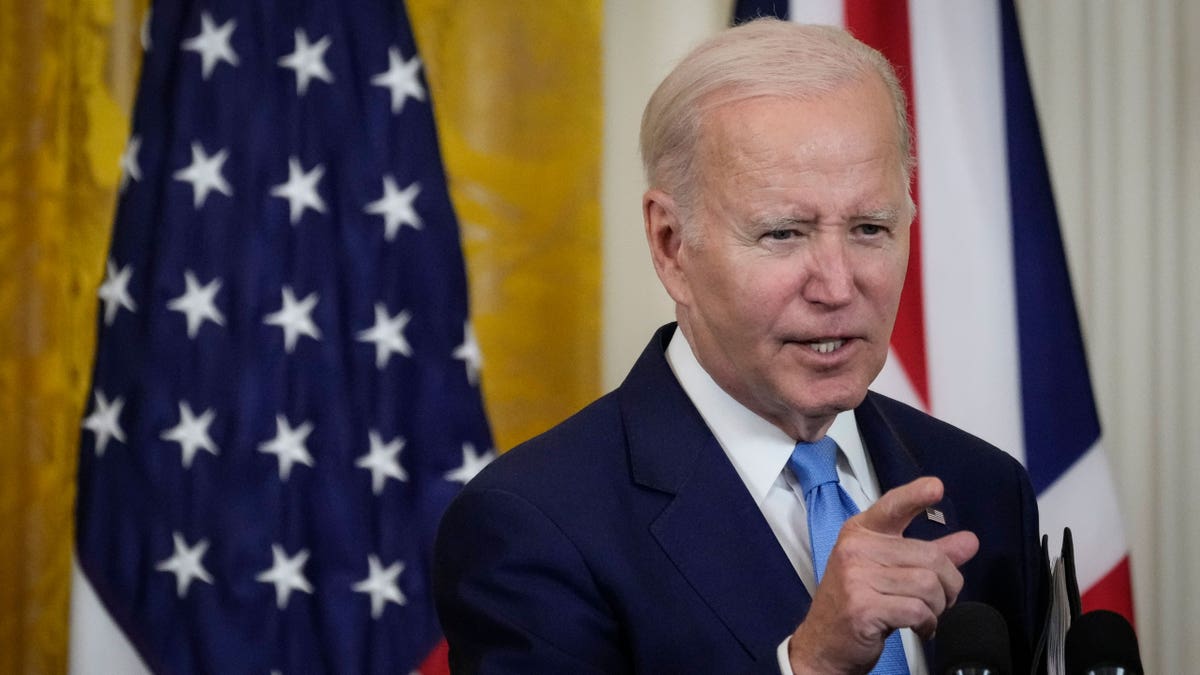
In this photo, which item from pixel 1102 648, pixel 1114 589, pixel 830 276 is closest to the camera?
pixel 1102 648

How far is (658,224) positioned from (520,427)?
1.58 metres

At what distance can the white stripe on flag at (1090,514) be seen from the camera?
3.23m

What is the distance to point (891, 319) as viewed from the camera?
175cm

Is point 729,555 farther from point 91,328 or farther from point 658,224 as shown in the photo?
point 91,328

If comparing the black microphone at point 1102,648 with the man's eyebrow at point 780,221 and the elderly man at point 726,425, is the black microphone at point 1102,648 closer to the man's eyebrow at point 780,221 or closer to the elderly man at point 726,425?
the elderly man at point 726,425

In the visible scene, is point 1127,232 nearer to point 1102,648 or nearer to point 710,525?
Result: point 710,525

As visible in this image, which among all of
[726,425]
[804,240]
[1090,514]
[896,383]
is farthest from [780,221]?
[1090,514]

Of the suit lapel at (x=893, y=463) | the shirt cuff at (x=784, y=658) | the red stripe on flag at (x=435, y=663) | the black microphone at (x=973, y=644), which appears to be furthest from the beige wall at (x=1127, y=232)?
the black microphone at (x=973, y=644)

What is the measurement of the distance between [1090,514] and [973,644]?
7.41 ft

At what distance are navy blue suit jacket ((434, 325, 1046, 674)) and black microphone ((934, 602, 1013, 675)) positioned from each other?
13.4 inches

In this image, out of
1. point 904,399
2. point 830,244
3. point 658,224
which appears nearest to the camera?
point 830,244

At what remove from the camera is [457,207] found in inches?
133

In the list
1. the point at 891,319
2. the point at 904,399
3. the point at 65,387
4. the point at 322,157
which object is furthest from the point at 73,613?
the point at 891,319

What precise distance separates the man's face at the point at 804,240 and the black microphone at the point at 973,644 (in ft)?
1.77
